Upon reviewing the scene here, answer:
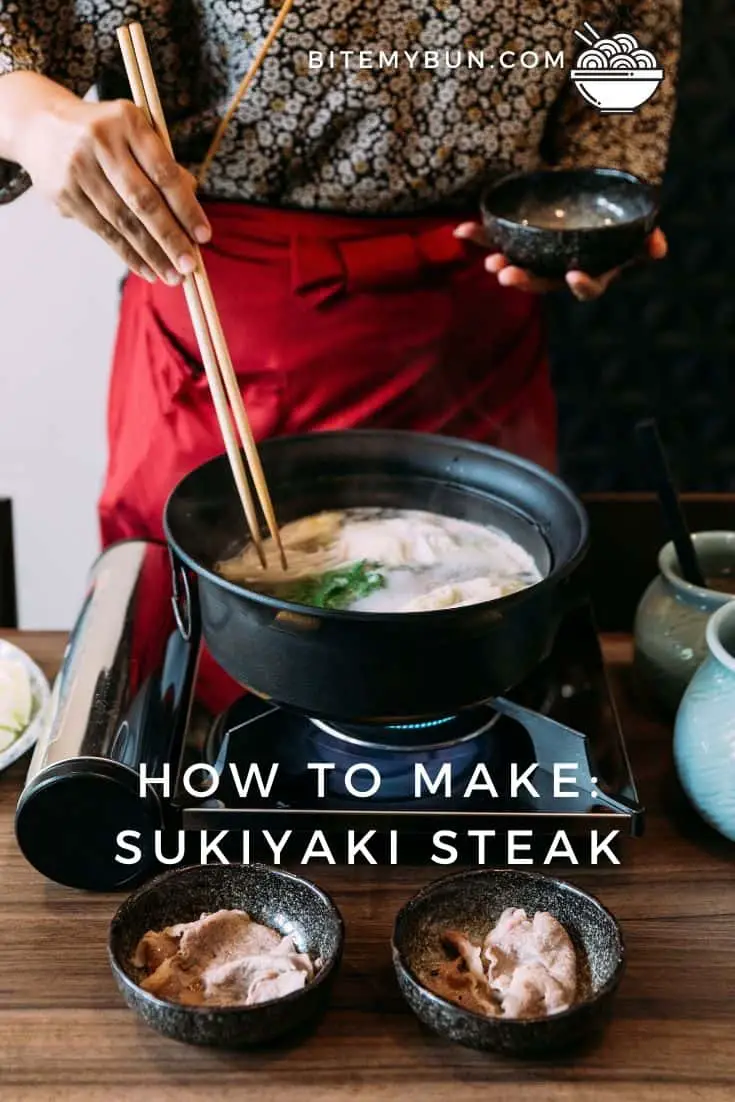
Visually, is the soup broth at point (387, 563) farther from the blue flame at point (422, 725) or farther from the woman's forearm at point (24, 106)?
the woman's forearm at point (24, 106)

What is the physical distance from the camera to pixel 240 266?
6.10ft

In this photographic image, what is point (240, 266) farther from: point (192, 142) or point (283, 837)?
point (283, 837)

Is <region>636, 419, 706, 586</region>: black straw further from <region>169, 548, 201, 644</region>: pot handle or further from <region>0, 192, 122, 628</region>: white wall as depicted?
<region>0, 192, 122, 628</region>: white wall

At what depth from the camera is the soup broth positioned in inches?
58.2

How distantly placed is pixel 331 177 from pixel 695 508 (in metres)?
0.86

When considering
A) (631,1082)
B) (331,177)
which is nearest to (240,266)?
(331,177)

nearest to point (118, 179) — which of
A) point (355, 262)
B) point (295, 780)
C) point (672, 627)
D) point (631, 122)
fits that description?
point (355, 262)

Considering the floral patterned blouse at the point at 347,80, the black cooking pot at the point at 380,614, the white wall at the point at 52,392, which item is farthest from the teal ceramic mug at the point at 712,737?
the white wall at the point at 52,392

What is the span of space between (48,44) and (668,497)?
3.32ft

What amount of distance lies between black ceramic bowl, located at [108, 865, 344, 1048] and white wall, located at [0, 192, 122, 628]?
5.73 feet

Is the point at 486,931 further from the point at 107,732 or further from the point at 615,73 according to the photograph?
the point at 615,73

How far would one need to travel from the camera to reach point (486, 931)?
124 cm

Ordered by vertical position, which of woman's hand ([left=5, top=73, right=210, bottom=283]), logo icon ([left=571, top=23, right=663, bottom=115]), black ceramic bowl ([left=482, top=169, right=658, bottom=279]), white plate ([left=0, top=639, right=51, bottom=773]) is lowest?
white plate ([left=0, top=639, right=51, bottom=773])

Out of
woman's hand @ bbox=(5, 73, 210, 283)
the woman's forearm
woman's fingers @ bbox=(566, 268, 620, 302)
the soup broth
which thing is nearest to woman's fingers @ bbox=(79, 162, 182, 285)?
woman's hand @ bbox=(5, 73, 210, 283)
